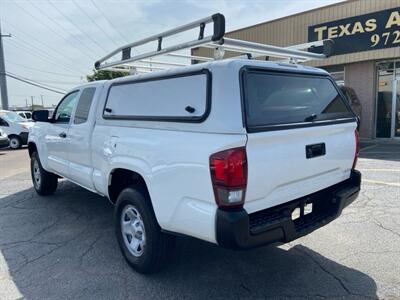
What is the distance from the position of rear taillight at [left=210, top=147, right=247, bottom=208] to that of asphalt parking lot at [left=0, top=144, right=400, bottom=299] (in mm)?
1006

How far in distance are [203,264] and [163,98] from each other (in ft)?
5.63

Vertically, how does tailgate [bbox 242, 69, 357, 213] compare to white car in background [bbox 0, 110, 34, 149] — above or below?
above

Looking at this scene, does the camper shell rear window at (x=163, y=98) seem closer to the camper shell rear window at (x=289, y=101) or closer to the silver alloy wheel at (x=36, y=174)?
the camper shell rear window at (x=289, y=101)

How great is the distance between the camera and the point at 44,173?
6.28 metres

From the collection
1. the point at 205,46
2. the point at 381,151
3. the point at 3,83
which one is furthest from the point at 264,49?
the point at 3,83

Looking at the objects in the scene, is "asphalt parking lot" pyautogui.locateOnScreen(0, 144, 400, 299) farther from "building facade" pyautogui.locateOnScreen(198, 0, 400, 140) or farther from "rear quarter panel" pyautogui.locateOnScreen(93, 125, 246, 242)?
"building facade" pyautogui.locateOnScreen(198, 0, 400, 140)

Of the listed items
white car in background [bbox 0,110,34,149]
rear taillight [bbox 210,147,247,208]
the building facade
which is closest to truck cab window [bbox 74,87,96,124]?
rear taillight [bbox 210,147,247,208]

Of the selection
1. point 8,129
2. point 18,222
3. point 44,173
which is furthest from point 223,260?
point 8,129

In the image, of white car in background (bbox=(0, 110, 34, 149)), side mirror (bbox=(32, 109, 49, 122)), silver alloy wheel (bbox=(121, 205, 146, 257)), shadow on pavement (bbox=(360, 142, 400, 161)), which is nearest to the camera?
silver alloy wheel (bbox=(121, 205, 146, 257))

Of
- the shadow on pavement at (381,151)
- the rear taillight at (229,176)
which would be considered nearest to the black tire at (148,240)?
the rear taillight at (229,176)

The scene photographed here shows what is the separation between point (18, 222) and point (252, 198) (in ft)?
12.8

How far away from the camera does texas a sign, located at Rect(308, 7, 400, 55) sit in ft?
41.9

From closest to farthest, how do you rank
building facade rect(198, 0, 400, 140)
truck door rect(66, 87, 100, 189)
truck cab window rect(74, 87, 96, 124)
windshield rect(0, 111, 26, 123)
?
1. truck door rect(66, 87, 100, 189)
2. truck cab window rect(74, 87, 96, 124)
3. building facade rect(198, 0, 400, 140)
4. windshield rect(0, 111, 26, 123)

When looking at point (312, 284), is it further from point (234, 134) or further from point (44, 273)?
point (44, 273)
